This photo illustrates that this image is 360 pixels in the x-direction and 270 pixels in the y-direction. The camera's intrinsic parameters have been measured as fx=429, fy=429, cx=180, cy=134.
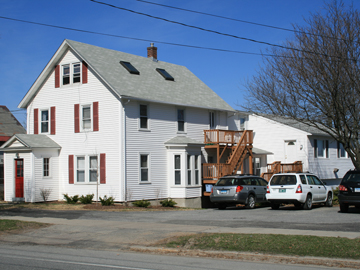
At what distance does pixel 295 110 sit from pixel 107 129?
426 inches

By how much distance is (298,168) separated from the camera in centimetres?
3412

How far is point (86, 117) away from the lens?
26.2 meters

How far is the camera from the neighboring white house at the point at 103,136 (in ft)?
81.1

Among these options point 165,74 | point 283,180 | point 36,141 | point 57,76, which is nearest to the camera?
point 283,180

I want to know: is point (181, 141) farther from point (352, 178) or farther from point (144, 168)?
point (352, 178)

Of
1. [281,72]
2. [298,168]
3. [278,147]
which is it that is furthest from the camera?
[278,147]

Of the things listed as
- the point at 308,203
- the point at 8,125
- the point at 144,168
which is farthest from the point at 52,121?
the point at 308,203

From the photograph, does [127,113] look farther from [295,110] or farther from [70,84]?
[295,110]

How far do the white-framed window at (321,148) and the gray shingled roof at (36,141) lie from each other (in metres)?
21.4

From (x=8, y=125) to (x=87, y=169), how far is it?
12.8 m

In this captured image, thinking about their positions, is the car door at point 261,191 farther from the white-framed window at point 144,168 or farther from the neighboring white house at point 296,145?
the neighboring white house at point 296,145

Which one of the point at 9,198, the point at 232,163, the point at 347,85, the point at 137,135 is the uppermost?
the point at 347,85

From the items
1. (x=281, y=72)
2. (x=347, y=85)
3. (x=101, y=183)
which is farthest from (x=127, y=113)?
(x=347, y=85)

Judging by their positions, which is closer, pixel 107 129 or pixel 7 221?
pixel 7 221
